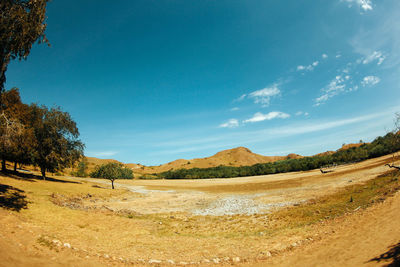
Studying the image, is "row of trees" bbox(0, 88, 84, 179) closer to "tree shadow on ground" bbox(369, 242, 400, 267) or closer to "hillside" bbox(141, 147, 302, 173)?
"tree shadow on ground" bbox(369, 242, 400, 267)

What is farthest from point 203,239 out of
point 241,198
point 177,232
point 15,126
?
point 241,198

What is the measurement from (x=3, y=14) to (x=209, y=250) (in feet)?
68.4

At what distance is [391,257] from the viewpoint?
941cm

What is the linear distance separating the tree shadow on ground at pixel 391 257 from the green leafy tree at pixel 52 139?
4461 centimetres

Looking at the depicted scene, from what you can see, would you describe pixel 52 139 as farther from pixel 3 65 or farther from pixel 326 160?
pixel 326 160

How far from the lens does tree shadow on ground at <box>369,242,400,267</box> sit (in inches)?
349

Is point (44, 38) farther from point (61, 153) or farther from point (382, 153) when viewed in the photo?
point (382, 153)

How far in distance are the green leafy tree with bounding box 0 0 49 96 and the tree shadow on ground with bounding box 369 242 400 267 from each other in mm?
24590

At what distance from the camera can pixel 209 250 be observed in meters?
13.2

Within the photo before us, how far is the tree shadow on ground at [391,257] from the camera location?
29.1ft

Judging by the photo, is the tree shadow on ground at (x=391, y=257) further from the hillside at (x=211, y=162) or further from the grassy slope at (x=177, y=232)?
the hillside at (x=211, y=162)

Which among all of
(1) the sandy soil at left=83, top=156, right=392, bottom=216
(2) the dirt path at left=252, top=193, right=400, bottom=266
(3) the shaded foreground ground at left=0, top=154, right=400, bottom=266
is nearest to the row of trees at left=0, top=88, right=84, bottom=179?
(1) the sandy soil at left=83, top=156, right=392, bottom=216

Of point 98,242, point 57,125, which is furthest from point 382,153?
point 57,125

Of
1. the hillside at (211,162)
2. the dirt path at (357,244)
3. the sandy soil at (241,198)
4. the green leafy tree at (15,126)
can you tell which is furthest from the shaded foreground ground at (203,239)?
the hillside at (211,162)
